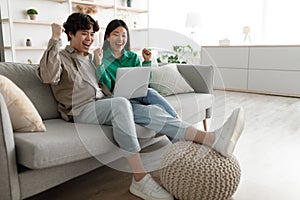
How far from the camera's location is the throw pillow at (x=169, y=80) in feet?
7.02

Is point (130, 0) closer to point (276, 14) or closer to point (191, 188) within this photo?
point (276, 14)


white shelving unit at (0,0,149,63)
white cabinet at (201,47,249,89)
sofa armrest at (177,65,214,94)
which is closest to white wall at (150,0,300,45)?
white cabinet at (201,47,249,89)

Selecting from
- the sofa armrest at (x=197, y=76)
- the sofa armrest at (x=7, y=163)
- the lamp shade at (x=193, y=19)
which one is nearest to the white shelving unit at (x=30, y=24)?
the sofa armrest at (x=197, y=76)

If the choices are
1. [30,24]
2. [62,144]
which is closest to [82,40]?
[62,144]

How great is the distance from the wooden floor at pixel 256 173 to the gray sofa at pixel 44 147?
0.60 ft

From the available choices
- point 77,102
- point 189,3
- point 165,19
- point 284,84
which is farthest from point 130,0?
point 77,102

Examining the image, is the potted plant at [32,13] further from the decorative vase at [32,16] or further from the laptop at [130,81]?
the laptop at [130,81]

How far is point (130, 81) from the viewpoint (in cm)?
154

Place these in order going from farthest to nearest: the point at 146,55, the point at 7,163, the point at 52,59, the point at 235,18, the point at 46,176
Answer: the point at 235,18, the point at 146,55, the point at 52,59, the point at 46,176, the point at 7,163

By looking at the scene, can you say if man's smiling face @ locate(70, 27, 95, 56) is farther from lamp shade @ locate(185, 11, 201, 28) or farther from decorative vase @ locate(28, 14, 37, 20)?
lamp shade @ locate(185, 11, 201, 28)

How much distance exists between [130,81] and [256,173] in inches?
39.0

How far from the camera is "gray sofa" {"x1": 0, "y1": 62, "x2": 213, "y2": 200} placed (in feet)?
3.79

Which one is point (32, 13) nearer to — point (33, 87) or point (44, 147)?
point (33, 87)

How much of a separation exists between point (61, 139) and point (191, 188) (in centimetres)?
65
